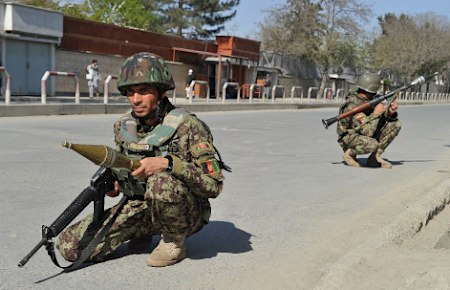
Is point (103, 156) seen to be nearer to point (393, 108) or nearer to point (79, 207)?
point (79, 207)

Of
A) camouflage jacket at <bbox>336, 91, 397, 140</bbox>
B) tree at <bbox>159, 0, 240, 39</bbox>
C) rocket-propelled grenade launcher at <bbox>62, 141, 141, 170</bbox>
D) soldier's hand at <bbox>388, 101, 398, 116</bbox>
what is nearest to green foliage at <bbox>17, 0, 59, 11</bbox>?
tree at <bbox>159, 0, 240, 39</bbox>

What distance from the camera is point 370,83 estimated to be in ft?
25.0

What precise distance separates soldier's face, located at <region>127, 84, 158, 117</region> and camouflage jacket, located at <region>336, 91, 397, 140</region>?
4.91 metres

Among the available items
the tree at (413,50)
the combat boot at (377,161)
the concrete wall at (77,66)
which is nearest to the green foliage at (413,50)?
the tree at (413,50)

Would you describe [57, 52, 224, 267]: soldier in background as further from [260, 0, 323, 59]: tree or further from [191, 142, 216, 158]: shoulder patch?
[260, 0, 323, 59]: tree

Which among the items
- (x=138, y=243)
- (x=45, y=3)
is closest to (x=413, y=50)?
(x=45, y=3)

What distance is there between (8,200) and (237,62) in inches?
1079

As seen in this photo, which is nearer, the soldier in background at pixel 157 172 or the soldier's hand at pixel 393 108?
the soldier in background at pixel 157 172

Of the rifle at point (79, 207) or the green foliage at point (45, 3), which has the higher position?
the green foliage at point (45, 3)

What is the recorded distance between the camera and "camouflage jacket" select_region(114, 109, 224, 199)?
3039 millimetres

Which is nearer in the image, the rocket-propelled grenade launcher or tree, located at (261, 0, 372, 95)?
the rocket-propelled grenade launcher

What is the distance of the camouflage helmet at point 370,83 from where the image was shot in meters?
7.58

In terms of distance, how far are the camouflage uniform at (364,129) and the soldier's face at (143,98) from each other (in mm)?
4916

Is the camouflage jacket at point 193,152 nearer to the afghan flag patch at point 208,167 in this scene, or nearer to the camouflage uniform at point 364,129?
the afghan flag patch at point 208,167
